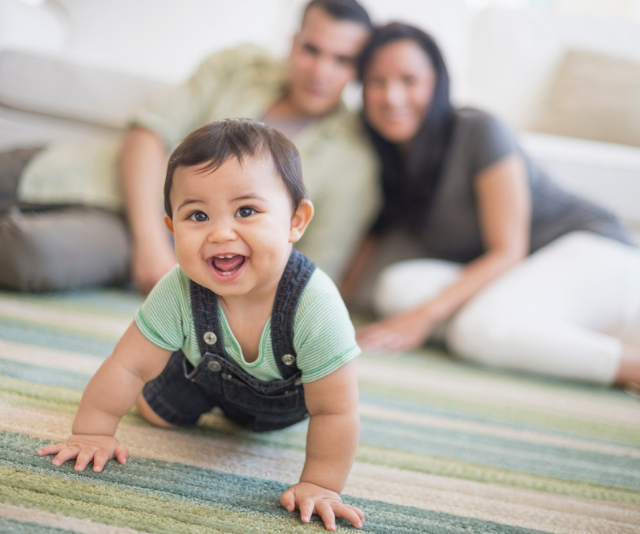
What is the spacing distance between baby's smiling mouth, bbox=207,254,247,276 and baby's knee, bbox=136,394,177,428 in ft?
0.66

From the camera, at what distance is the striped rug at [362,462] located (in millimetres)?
439

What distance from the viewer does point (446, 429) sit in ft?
2.39

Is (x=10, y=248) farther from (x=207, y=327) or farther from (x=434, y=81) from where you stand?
(x=434, y=81)

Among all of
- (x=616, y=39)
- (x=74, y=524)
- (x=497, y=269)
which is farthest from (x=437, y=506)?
(x=616, y=39)

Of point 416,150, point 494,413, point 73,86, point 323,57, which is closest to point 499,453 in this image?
point 494,413

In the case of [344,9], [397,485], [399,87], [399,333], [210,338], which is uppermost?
[344,9]

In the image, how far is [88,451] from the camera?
1.60 ft

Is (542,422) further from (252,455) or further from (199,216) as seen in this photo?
(199,216)

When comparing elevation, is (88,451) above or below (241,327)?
below

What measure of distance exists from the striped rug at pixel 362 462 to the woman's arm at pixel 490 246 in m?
0.21

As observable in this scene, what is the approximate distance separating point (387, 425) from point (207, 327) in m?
0.30

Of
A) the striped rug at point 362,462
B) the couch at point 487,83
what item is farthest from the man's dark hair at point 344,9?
the striped rug at point 362,462

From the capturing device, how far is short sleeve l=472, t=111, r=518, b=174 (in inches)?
46.1

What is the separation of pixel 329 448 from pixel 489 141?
34.5 inches
